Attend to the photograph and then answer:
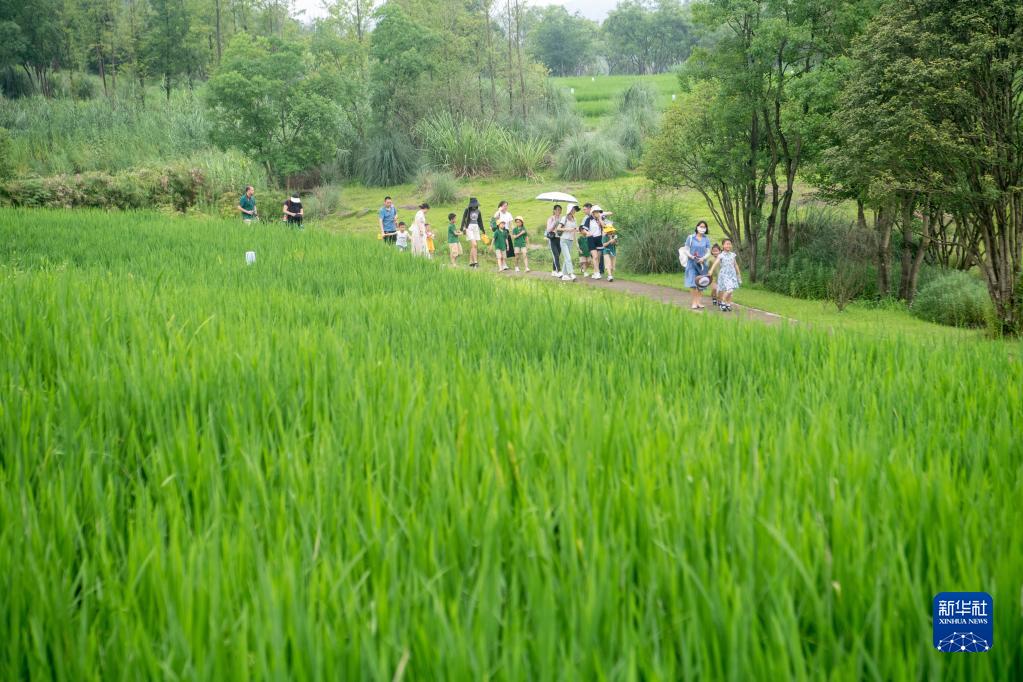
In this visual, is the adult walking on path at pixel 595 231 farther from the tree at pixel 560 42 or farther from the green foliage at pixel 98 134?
the tree at pixel 560 42

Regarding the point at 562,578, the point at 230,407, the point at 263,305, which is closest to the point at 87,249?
the point at 263,305

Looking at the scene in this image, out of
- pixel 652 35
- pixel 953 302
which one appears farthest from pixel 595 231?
pixel 652 35

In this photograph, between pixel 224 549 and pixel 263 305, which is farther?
pixel 263 305

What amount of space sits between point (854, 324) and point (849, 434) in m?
13.7

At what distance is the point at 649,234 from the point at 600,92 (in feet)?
165

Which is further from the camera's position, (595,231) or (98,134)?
(98,134)

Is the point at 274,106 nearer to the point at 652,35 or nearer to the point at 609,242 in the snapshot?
the point at 609,242

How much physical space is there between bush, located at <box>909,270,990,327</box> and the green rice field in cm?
1533

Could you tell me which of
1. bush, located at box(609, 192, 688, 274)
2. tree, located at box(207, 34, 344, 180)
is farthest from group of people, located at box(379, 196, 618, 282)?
tree, located at box(207, 34, 344, 180)

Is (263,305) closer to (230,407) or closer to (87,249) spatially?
(230,407)

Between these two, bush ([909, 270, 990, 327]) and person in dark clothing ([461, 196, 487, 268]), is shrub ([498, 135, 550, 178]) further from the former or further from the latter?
bush ([909, 270, 990, 327])

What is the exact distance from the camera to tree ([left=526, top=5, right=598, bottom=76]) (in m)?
121

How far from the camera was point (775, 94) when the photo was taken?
2256 centimetres

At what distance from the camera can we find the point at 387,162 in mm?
48531
